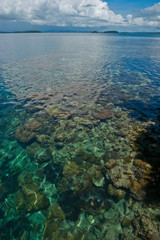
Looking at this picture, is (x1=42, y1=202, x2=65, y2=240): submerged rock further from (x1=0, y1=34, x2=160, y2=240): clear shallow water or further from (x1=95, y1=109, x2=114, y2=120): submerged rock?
(x1=95, y1=109, x2=114, y2=120): submerged rock

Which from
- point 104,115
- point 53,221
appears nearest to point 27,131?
point 53,221

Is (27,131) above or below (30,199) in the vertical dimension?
above

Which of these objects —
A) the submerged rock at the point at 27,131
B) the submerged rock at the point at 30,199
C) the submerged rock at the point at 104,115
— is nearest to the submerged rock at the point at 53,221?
the submerged rock at the point at 30,199

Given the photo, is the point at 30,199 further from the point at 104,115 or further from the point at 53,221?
the point at 104,115

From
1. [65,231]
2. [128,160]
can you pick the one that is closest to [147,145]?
[128,160]

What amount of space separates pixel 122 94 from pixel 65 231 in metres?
17.6

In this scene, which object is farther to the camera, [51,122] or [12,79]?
[12,79]

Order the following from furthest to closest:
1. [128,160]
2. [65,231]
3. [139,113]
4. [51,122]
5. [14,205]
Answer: [139,113] → [51,122] → [128,160] → [14,205] → [65,231]

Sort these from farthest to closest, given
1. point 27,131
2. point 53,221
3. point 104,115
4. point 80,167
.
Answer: point 104,115 < point 27,131 < point 80,167 < point 53,221

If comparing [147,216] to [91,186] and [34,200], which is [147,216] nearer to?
[91,186]

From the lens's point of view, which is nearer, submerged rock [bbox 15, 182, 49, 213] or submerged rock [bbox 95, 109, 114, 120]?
submerged rock [bbox 15, 182, 49, 213]

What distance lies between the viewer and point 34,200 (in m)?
6.84

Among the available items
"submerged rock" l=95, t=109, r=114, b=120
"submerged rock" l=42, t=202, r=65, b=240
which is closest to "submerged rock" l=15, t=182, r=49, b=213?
"submerged rock" l=42, t=202, r=65, b=240

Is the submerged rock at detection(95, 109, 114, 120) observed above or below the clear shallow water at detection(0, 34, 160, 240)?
above
